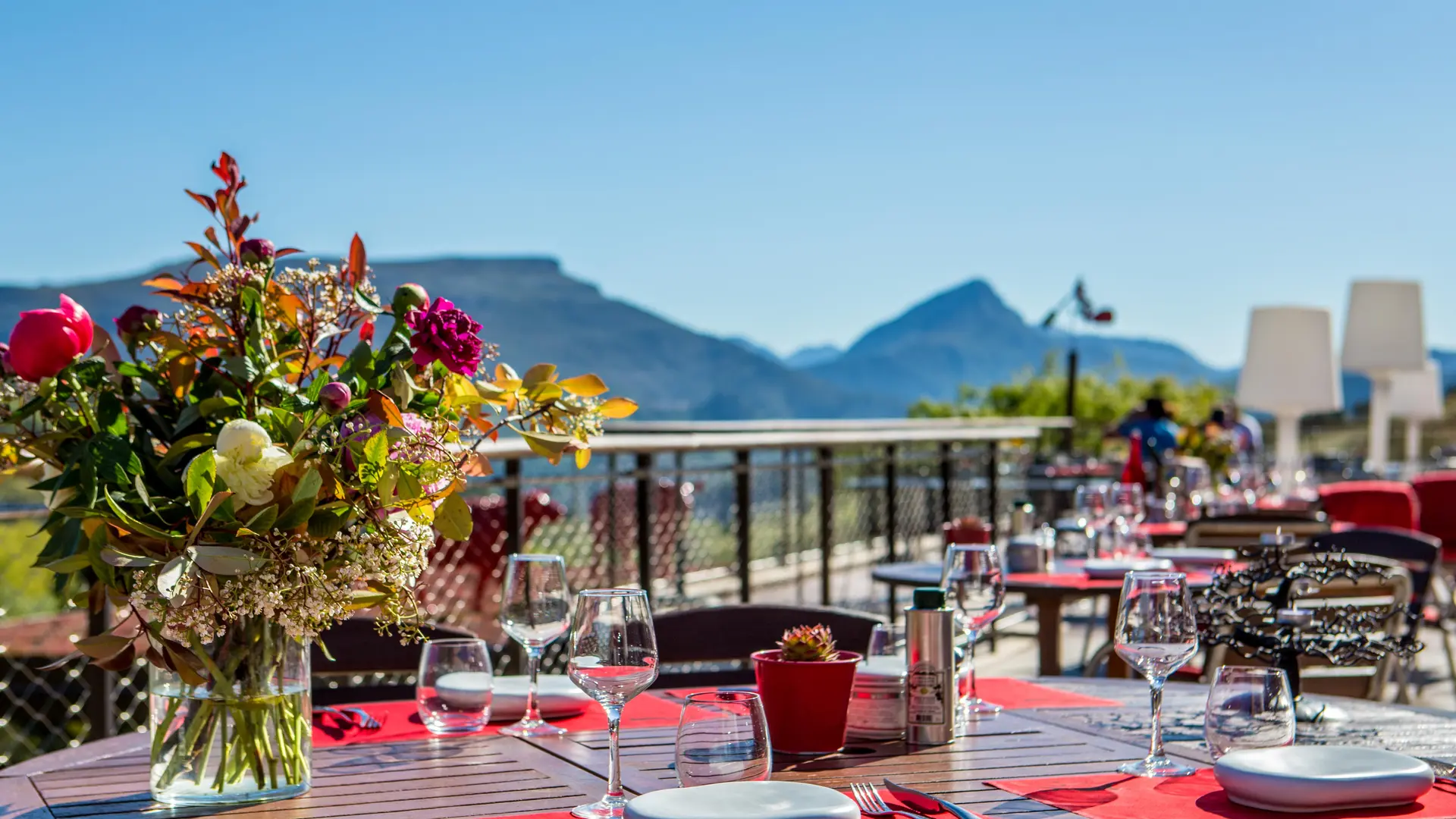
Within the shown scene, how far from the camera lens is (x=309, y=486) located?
123 cm

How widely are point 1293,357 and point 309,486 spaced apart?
6.72 m

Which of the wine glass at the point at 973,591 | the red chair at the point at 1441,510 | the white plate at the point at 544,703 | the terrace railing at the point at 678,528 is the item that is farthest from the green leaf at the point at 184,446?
the red chair at the point at 1441,510

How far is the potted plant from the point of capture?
5.04 feet

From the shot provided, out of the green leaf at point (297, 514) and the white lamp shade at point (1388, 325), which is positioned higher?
the white lamp shade at point (1388, 325)

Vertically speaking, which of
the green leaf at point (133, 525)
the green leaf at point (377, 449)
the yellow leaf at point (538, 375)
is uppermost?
the yellow leaf at point (538, 375)

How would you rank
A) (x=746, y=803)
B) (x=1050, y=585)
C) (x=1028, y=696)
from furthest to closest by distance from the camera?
1. (x=1050, y=585)
2. (x=1028, y=696)
3. (x=746, y=803)

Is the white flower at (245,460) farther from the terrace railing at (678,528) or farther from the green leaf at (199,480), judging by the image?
the terrace railing at (678,528)

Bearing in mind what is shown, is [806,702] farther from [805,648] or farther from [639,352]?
[639,352]

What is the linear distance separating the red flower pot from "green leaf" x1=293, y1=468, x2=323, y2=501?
57 centimetres

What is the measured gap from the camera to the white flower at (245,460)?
121 centimetres

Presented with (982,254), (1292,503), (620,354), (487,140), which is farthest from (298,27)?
(1292,503)

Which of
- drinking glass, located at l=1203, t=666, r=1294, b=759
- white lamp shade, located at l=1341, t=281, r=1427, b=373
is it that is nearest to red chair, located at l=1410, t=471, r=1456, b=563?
white lamp shade, located at l=1341, t=281, r=1427, b=373

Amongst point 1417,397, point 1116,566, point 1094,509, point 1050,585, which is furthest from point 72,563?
point 1417,397

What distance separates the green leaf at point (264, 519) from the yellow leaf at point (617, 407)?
1.31 ft
